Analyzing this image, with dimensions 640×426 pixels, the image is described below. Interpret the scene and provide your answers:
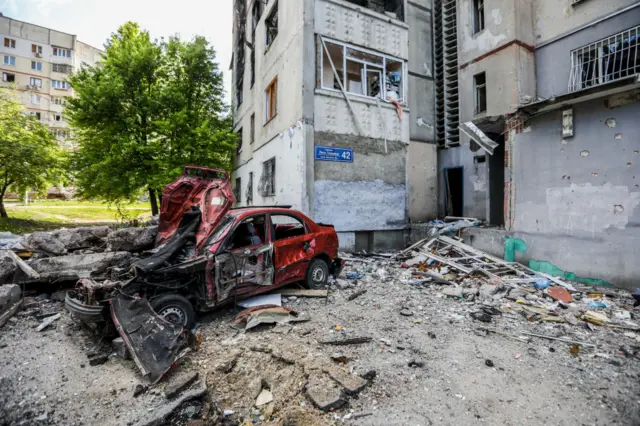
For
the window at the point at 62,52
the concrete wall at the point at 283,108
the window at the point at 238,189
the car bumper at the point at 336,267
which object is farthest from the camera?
the window at the point at 62,52

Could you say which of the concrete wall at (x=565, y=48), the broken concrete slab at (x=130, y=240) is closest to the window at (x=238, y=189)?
the broken concrete slab at (x=130, y=240)

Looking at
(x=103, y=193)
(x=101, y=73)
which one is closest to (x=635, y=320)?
(x=103, y=193)

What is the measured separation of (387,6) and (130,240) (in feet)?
40.4

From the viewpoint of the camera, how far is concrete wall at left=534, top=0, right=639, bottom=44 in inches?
291

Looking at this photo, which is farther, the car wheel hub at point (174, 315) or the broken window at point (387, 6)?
the broken window at point (387, 6)

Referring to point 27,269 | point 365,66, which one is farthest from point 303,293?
point 365,66

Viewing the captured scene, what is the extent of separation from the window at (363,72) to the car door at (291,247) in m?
5.39

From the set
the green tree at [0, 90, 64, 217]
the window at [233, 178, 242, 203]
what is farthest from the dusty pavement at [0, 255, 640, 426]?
the green tree at [0, 90, 64, 217]

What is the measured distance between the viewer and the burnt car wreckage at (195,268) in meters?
3.39

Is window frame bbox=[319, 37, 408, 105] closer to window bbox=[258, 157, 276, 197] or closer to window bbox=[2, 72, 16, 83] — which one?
window bbox=[258, 157, 276, 197]

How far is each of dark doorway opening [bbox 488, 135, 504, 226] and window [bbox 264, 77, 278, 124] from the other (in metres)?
7.87

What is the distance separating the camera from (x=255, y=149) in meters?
13.1

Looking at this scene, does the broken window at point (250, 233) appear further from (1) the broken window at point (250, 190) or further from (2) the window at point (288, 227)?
(1) the broken window at point (250, 190)

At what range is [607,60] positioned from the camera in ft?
24.7
